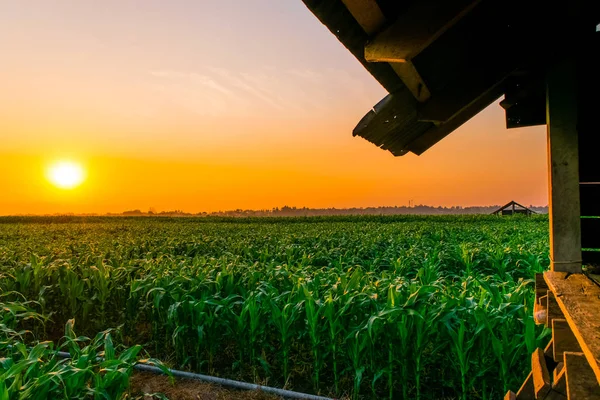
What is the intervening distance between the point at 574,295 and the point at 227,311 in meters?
3.71

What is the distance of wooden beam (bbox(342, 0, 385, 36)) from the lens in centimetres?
201

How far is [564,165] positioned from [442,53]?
3.36ft

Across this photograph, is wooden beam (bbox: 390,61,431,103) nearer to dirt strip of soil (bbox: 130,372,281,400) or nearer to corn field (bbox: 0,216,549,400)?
corn field (bbox: 0,216,549,400)

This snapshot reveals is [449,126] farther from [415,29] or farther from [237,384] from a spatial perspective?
[237,384]

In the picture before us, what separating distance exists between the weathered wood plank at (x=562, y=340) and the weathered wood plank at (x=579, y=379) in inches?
14.6

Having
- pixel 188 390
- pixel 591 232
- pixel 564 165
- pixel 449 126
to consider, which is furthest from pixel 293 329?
pixel 564 165

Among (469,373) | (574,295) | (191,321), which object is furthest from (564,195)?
(191,321)

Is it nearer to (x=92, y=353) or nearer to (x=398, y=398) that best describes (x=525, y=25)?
(x=398, y=398)

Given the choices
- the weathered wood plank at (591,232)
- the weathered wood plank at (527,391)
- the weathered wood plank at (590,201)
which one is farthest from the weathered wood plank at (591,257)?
the weathered wood plank at (527,391)

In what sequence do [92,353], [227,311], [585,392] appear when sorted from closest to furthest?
[585,392] → [92,353] → [227,311]

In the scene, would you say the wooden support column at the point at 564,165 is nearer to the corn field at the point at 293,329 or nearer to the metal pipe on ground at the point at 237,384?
the corn field at the point at 293,329

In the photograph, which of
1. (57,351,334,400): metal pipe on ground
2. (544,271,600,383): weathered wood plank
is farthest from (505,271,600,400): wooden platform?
(57,351,334,400): metal pipe on ground

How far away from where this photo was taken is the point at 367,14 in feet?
6.88

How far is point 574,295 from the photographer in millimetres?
1922
